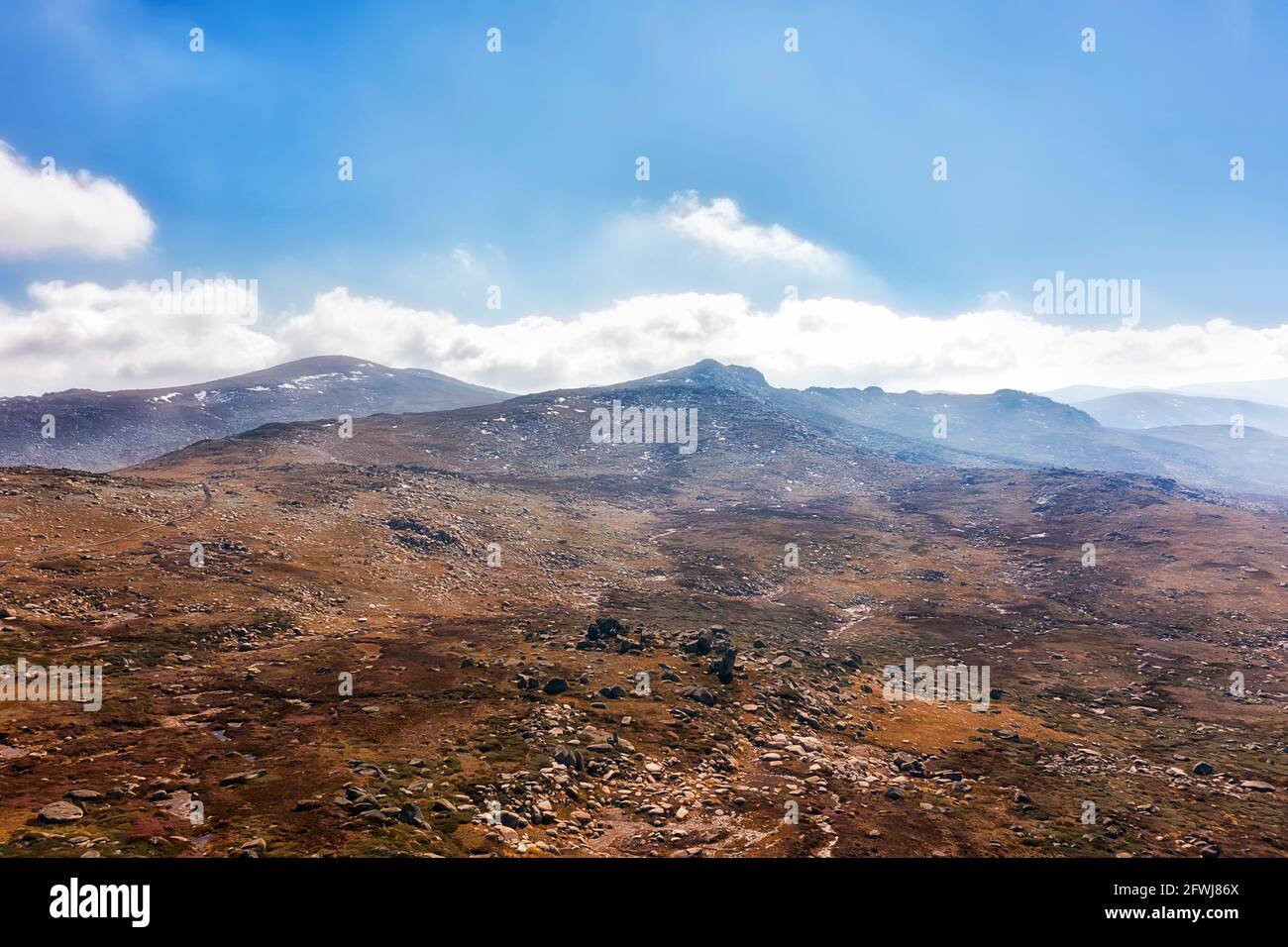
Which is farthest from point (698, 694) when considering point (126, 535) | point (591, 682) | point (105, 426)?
point (105, 426)

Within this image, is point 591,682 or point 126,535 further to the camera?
point 126,535

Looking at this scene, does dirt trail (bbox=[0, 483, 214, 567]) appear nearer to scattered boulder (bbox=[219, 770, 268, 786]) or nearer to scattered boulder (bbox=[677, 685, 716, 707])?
scattered boulder (bbox=[219, 770, 268, 786])

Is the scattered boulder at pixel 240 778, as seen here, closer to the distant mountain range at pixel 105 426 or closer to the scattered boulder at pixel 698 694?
the scattered boulder at pixel 698 694

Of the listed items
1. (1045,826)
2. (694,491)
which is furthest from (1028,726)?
(694,491)

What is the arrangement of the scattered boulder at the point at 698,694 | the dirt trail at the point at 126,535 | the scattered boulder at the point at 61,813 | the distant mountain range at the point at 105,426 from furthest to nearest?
the distant mountain range at the point at 105,426
the dirt trail at the point at 126,535
the scattered boulder at the point at 698,694
the scattered boulder at the point at 61,813

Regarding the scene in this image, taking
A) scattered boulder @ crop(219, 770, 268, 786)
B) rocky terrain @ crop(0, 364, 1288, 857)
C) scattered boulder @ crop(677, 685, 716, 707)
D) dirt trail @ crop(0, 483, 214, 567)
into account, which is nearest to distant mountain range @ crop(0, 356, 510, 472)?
rocky terrain @ crop(0, 364, 1288, 857)

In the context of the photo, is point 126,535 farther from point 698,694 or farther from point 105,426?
point 105,426

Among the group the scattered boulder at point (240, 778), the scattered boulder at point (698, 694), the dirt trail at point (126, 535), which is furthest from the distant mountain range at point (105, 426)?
the scattered boulder at point (698, 694)

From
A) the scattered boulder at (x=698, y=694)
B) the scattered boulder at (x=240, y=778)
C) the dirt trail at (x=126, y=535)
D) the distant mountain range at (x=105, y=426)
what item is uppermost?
the distant mountain range at (x=105, y=426)

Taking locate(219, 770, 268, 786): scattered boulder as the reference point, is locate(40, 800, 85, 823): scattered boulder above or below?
above

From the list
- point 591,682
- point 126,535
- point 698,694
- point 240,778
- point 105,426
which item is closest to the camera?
point 240,778
